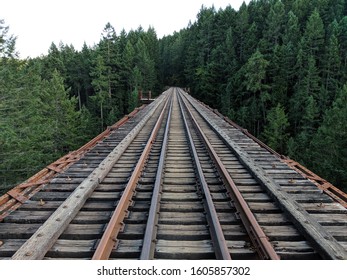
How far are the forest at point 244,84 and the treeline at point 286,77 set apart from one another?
0.55 feet

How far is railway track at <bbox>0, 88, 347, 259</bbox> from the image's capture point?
3410mm

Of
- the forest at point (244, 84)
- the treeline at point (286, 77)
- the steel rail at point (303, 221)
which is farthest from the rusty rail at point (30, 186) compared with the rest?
the treeline at point (286, 77)

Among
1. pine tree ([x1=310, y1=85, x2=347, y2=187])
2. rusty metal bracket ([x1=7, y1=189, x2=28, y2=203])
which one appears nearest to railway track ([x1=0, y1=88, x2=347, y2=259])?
rusty metal bracket ([x1=7, y1=189, x2=28, y2=203])

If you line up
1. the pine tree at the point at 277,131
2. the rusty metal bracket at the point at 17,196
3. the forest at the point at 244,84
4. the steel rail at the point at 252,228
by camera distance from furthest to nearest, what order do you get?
the pine tree at the point at 277,131
the forest at the point at 244,84
the rusty metal bracket at the point at 17,196
the steel rail at the point at 252,228

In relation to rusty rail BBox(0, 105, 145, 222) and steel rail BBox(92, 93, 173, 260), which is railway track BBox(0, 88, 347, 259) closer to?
steel rail BBox(92, 93, 173, 260)

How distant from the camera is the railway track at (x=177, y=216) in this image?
341cm

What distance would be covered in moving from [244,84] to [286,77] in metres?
6.99

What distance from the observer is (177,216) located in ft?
14.3

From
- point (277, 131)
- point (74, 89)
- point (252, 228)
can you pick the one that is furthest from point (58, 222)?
point (74, 89)

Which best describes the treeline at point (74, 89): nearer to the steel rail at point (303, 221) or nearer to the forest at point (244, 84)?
the forest at point (244, 84)

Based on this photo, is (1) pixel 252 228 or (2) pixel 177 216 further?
(2) pixel 177 216

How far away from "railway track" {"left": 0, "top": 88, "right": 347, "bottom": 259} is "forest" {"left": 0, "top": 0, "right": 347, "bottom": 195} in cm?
1138

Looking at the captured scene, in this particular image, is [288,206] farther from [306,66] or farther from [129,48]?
[129,48]

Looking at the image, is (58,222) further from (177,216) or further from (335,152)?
(335,152)
